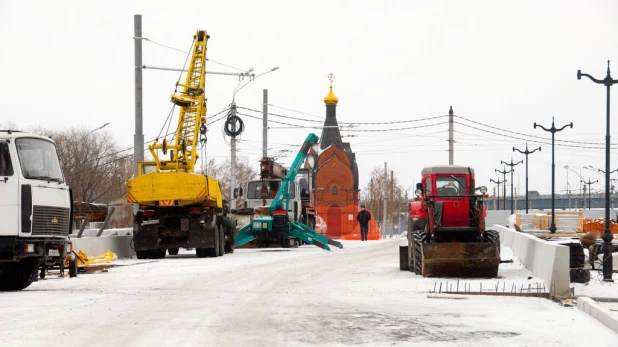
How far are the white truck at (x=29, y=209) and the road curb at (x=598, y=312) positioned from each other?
1007cm

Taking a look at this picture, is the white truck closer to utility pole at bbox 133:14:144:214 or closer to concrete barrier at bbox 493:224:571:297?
concrete barrier at bbox 493:224:571:297

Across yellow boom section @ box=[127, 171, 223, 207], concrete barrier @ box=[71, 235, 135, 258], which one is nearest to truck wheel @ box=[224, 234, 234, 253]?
concrete barrier @ box=[71, 235, 135, 258]

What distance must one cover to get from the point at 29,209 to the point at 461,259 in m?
9.38

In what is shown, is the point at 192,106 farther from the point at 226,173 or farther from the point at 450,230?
the point at 226,173

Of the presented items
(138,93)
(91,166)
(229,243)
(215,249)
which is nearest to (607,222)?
(215,249)

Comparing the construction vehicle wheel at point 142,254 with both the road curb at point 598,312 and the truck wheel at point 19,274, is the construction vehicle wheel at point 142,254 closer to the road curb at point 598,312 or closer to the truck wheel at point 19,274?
the truck wheel at point 19,274

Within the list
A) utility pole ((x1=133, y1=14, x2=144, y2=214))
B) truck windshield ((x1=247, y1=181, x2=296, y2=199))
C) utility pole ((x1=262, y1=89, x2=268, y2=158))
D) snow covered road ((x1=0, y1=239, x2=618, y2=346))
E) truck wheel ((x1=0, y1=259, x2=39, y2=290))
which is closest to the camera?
snow covered road ((x1=0, y1=239, x2=618, y2=346))

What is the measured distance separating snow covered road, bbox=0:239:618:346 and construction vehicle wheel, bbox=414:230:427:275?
0.52 meters

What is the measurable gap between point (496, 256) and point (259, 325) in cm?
1035

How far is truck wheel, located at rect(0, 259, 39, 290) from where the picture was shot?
19125mm

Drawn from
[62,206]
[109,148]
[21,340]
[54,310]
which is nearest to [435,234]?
[62,206]

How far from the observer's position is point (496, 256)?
21.7 meters

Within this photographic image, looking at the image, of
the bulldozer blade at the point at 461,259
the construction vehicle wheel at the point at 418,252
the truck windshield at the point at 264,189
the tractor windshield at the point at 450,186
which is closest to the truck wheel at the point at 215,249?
the truck windshield at the point at 264,189

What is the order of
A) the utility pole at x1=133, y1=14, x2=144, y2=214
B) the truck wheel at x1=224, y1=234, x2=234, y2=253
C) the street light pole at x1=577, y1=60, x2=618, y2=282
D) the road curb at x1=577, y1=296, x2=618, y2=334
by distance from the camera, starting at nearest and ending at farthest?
the road curb at x1=577, y1=296, x2=618, y2=334 → the street light pole at x1=577, y1=60, x2=618, y2=282 → the utility pole at x1=133, y1=14, x2=144, y2=214 → the truck wheel at x1=224, y1=234, x2=234, y2=253
